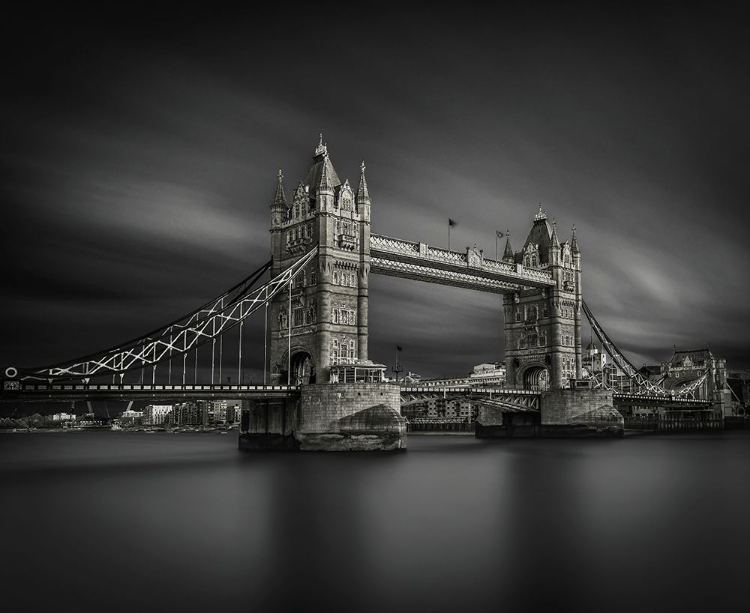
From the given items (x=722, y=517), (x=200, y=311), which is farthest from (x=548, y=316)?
(x=722, y=517)

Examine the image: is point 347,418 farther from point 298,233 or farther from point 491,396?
point 491,396

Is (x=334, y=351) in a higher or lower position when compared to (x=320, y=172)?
lower

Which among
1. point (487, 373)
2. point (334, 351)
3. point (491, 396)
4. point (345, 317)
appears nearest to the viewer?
point (334, 351)

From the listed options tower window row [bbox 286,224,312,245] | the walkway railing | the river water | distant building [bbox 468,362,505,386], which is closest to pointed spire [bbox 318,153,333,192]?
tower window row [bbox 286,224,312,245]

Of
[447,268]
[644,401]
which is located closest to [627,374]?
[644,401]

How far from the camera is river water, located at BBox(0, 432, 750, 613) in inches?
550

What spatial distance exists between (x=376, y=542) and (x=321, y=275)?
1265 inches

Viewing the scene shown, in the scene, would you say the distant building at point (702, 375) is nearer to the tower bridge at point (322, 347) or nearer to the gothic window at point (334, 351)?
the tower bridge at point (322, 347)

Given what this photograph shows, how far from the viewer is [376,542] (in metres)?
18.8

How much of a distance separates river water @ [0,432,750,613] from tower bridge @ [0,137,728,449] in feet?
26.4

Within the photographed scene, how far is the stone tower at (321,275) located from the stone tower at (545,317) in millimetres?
25406

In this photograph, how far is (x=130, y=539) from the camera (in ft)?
63.3

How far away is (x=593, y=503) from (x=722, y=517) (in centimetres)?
434

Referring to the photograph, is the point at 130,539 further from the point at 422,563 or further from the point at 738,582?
the point at 738,582
